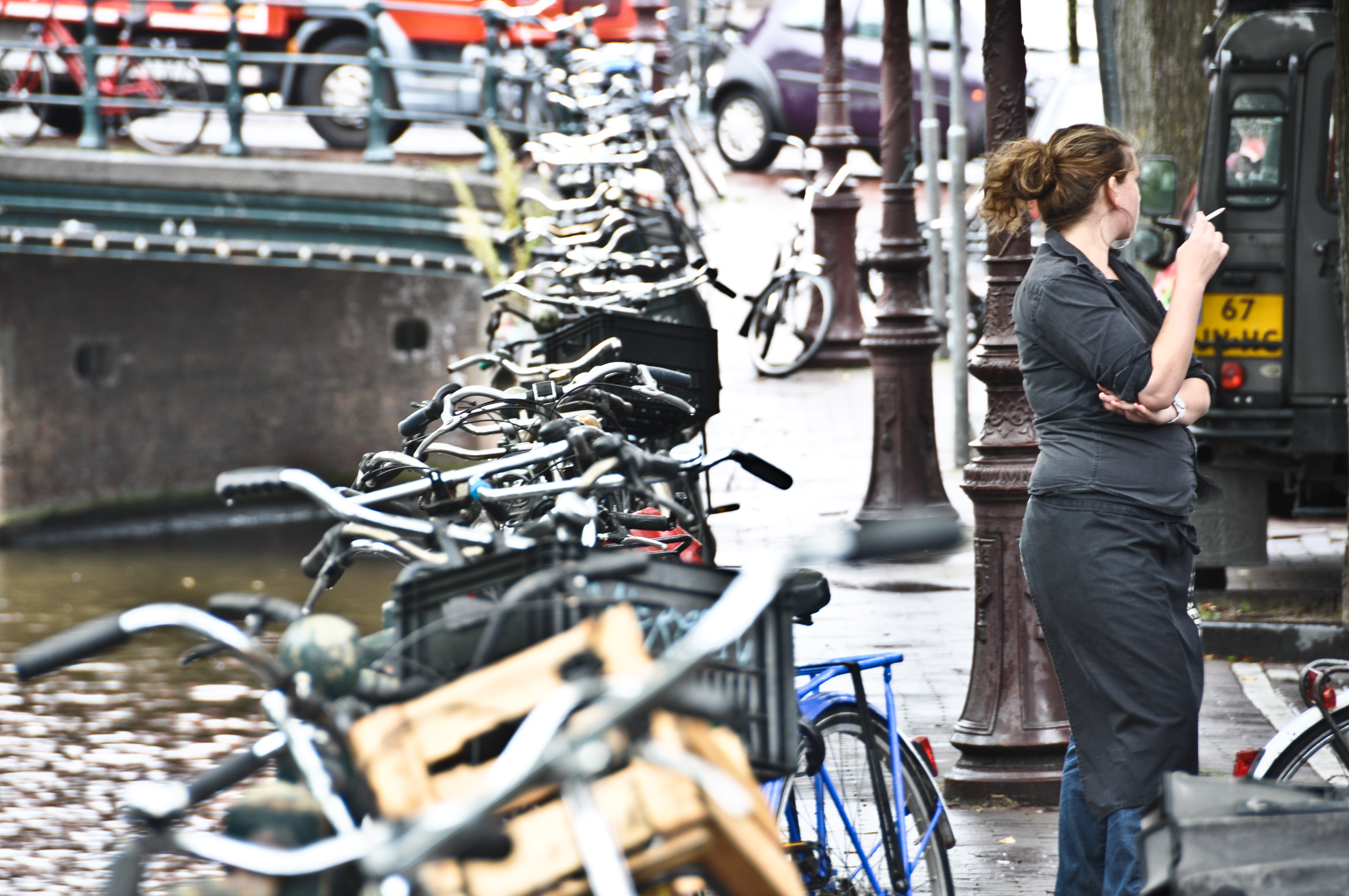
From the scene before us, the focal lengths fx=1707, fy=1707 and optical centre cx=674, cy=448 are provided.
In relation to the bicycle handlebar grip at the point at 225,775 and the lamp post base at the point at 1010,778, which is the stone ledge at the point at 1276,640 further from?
the bicycle handlebar grip at the point at 225,775

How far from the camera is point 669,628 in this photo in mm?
2467

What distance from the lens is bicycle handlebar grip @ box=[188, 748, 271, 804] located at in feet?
6.64

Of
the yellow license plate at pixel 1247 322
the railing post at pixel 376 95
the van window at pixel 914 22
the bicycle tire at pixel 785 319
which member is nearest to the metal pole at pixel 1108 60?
the yellow license plate at pixel 1247 322

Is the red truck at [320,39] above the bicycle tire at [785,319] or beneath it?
above

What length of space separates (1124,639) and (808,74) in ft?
60.2

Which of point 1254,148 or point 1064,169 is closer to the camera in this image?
point 1064,169

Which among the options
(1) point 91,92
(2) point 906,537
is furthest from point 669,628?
(1) point 91,92

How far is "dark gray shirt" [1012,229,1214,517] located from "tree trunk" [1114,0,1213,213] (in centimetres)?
586

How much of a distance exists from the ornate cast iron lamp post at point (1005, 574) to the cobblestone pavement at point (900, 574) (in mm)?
147

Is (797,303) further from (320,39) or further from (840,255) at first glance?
(320,39)

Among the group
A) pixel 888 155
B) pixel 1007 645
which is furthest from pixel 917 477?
pixel 1007 645

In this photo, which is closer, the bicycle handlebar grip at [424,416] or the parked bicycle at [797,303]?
the bicycle handlebar grip at [424,416]

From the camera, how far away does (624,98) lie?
51.8 feet

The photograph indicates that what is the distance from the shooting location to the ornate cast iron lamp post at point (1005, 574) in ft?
16.6
